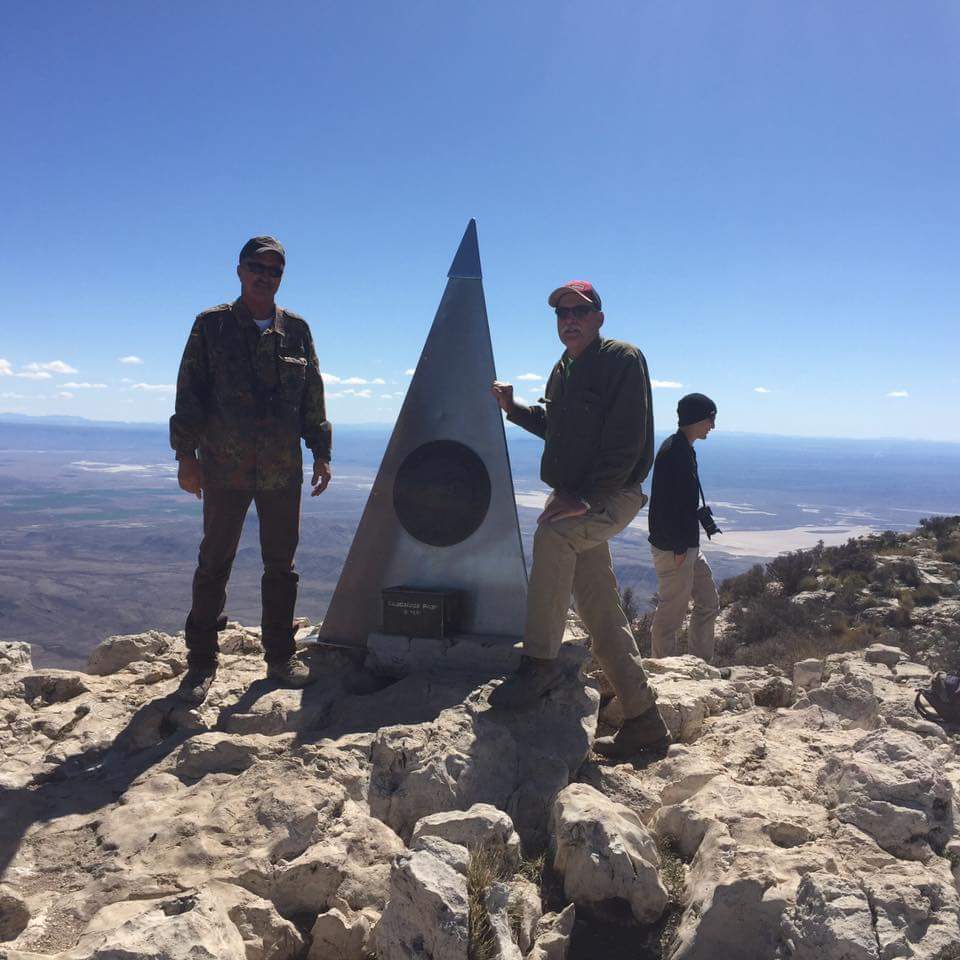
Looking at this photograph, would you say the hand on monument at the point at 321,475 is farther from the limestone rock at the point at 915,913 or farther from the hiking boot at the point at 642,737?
the limestone rock at the point at 915,913

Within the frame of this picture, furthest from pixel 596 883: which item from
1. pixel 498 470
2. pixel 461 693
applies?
pixel 498 470

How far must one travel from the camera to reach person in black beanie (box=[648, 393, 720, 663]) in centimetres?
583

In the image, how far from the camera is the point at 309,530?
367 ft

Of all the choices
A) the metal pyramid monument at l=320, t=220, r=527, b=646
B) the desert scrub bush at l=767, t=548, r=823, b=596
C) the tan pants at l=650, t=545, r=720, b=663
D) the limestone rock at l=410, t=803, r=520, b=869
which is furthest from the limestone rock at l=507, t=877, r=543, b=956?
the desert scrub bush at l=767, t=548, r=823, b=596

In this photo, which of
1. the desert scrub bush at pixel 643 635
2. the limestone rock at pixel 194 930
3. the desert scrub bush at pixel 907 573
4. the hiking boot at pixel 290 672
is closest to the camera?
the limestone rock at pixel 194 930

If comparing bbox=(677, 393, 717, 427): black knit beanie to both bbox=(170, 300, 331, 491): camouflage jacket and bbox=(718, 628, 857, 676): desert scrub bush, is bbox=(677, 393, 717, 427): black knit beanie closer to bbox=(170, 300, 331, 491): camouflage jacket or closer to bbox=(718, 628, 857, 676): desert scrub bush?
bbox=(170, 300, 331, 491): camouflage jacket

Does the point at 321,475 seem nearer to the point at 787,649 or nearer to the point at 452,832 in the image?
the point at 452,832

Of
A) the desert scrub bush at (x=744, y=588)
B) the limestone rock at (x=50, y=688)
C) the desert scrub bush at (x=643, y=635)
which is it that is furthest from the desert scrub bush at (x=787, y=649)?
the limestone rock at (x=50, y=688)

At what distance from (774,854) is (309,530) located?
4448 inches

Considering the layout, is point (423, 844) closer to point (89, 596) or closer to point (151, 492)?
point (89, 596)

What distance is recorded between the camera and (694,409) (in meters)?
6.03

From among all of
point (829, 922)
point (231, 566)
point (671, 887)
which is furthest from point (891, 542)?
point (829, 922)

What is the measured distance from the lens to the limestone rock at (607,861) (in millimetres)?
2639

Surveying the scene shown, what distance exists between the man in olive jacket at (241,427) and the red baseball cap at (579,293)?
1.69 m
